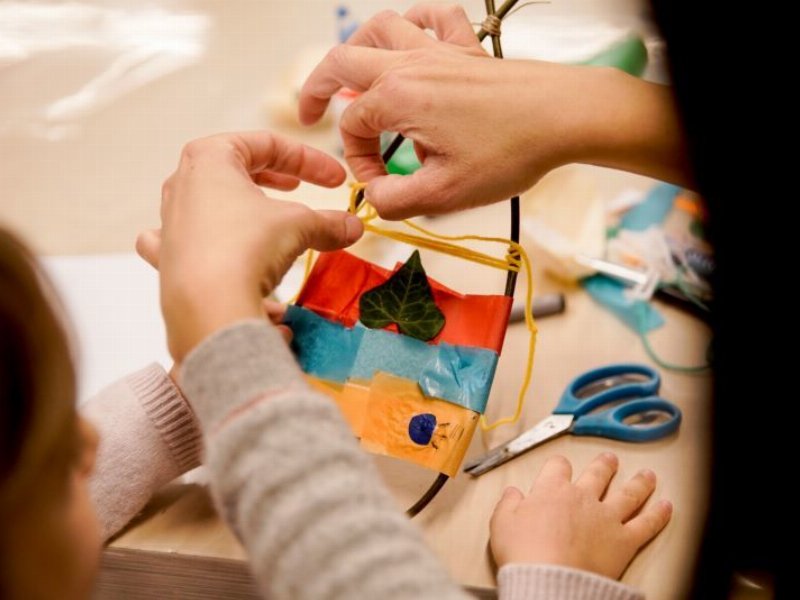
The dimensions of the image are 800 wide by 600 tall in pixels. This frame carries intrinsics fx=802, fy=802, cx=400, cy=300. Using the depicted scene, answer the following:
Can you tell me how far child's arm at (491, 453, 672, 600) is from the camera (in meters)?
0.47

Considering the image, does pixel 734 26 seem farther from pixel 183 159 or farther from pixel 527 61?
pixel 183 159

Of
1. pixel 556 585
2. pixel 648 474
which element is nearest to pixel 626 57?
pixel 648 474

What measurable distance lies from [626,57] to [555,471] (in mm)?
503

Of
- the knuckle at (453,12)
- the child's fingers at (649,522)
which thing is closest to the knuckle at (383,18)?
the knuckle at (453,12)

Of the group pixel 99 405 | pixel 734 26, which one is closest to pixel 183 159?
Result: pixel 99 405

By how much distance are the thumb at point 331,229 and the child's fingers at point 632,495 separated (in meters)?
0.24

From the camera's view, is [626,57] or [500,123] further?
[626,57]

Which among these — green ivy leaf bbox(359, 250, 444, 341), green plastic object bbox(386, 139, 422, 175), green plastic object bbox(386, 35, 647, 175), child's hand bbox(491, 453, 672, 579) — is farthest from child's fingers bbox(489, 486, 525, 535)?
green plastic object bbox(386, 35, 647, 175)

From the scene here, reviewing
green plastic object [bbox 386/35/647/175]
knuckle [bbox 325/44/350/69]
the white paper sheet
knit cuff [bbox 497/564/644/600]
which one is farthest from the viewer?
green plastic object [bbox 386/35/647/175]

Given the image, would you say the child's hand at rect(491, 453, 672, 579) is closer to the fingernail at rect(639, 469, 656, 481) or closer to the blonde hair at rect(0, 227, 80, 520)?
the fingernail at rect(639, 469, 656, 481)

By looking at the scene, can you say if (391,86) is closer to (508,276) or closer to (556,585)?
(508,276)

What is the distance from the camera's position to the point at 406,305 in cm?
54

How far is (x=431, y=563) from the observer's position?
1.19ft

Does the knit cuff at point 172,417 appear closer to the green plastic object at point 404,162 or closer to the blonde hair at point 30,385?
the blonde hair at point 30,385
